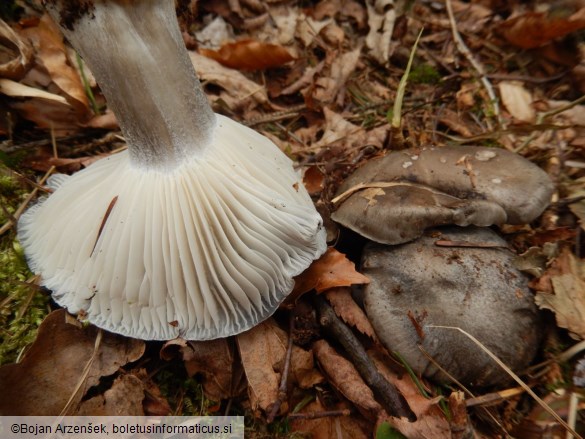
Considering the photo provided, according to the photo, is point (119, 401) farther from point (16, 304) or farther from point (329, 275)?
point (329, 275)

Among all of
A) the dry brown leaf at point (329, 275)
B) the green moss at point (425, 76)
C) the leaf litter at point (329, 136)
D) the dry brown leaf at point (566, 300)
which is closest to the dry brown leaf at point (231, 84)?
the leaf litter at point (329, 136)

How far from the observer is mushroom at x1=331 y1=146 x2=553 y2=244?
6.19 feet

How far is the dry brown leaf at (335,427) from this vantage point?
171 cm

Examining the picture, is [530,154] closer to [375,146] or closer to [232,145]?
[375,146]

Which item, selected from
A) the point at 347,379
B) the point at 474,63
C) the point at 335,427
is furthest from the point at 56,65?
the point at 474,63

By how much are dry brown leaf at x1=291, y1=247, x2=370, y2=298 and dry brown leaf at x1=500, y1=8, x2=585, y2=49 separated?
2674mm

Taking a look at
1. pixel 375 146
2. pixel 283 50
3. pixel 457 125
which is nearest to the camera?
pixel 375 146

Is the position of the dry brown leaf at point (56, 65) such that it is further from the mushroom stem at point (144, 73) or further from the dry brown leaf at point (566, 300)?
the dry brown leaf at point (566, 300)

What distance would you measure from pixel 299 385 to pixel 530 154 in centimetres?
209

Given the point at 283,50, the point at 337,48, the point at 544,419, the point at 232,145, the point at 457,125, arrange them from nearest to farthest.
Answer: the point at 544,419
the point at 232,145
the point at 457,125
the point at 283,50
the point at 337,48

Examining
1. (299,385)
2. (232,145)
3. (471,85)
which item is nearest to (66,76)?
(232,145)

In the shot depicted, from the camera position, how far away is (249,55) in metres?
3.09

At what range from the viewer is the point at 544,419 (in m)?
1.65

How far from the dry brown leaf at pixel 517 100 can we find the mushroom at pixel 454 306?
1.49 metres
